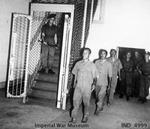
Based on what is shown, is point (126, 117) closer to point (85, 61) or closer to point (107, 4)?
point (85, 61)

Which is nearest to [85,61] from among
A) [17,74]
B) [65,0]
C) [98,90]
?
[98,90]

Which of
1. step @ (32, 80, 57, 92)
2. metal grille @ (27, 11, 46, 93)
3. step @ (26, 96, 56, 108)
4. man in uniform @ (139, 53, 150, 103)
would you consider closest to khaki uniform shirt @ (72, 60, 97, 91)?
step @ (26, 96, 56, 108)

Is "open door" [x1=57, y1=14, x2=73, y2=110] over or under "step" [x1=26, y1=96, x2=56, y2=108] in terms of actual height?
over

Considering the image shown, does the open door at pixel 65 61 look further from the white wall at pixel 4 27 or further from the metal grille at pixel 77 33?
the white wall at pixel 4 27

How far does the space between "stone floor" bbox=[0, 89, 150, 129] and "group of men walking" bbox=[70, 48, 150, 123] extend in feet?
1.06

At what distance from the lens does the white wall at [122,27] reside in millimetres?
10242

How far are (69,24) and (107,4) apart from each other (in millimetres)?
3892

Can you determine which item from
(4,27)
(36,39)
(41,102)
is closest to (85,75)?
(41,102)

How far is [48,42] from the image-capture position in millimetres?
8828

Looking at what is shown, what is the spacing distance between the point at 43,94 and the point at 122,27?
15.4ft

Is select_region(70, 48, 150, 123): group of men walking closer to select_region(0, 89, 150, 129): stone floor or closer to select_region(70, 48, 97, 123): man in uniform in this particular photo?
select_region(70, 48, 97, 123): man in uniform

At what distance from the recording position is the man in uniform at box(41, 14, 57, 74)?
8.77m

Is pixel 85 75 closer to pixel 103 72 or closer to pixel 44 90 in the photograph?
pixel 103 72

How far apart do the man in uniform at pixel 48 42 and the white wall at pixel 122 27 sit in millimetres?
2426
